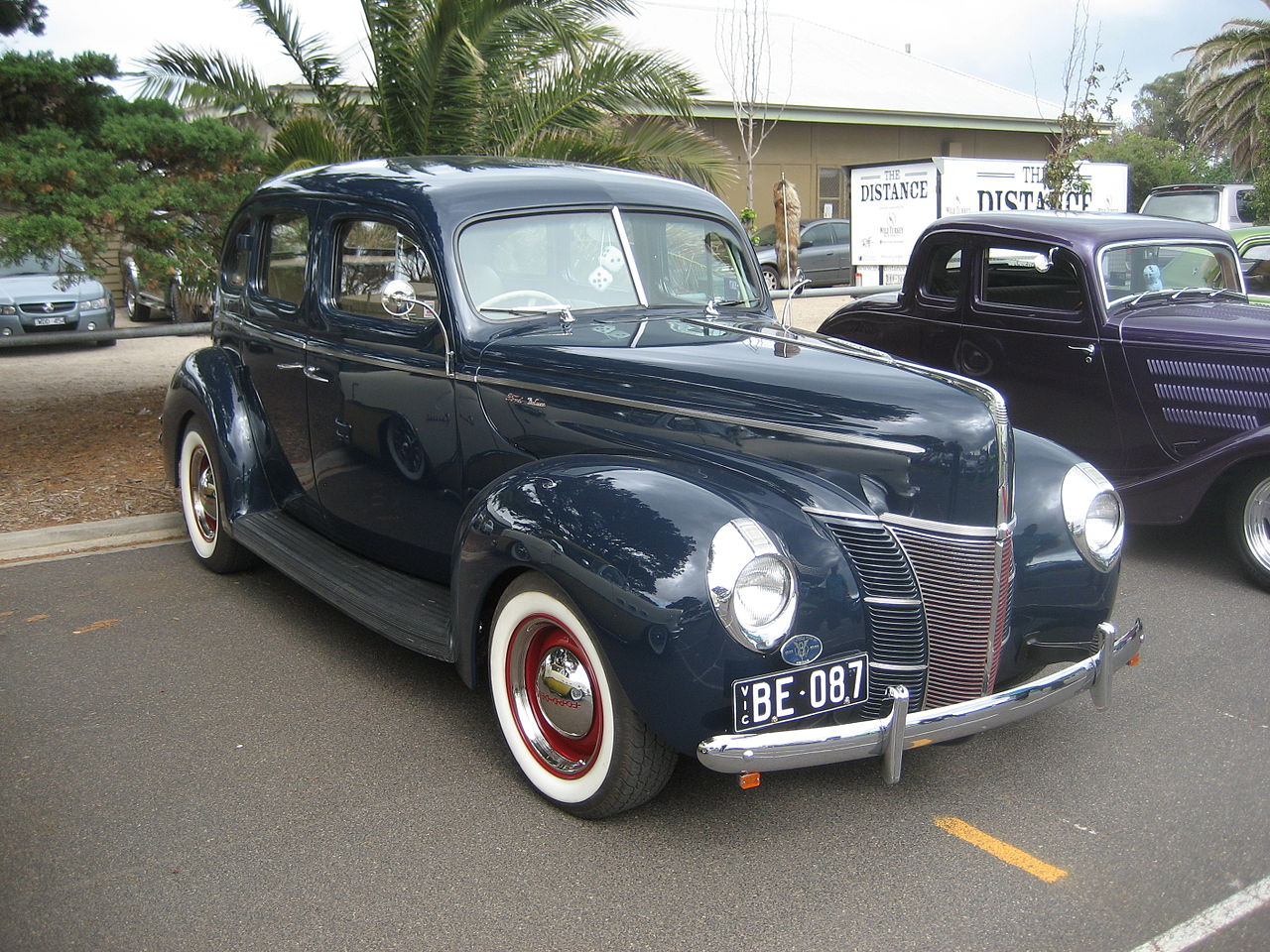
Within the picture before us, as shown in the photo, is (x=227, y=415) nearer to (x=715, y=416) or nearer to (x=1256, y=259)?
(x=715, y=416)

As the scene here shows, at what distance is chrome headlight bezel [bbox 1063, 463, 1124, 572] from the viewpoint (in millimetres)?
3371

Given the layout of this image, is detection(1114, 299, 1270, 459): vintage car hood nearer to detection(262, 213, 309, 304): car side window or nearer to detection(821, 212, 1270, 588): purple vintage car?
detection(821, 212, 1270, 588): purple vintage car

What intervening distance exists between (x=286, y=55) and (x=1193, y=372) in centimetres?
723

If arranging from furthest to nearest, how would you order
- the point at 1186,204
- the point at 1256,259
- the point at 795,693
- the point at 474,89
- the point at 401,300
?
1. the point at 1186,204
2. the point at 1256,259
3. the point at 474,89
4. the point at 401,300
5. the point at 795,693

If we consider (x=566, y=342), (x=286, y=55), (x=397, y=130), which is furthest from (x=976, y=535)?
(x=286, y=55)

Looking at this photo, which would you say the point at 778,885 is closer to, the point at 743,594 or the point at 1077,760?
the point at 743,594

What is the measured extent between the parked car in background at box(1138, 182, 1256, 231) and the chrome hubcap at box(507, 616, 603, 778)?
17662 millimetres

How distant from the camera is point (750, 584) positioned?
2848 millimetres

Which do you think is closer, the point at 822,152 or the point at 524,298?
the point at 524,298

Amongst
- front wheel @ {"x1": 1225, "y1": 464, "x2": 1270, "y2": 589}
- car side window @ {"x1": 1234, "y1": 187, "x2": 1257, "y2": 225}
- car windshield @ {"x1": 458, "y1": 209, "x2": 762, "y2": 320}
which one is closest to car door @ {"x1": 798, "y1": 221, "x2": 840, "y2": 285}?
car side window @ {"x1": 1234, "y1": 187, "x2": 1257, "y2": 225}

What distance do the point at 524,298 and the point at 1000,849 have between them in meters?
2.40

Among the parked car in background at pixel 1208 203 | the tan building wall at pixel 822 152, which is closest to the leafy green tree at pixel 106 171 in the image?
the tan building wall at pixel 822 152

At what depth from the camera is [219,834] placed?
10.4ft

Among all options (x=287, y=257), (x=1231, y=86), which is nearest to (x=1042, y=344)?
(x=287, y=257)
